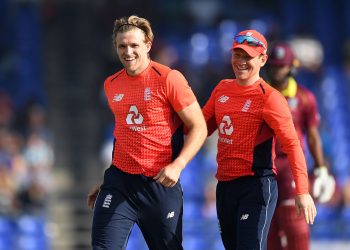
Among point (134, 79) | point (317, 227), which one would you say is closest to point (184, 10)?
point (317, 227)

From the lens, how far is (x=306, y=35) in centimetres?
1661

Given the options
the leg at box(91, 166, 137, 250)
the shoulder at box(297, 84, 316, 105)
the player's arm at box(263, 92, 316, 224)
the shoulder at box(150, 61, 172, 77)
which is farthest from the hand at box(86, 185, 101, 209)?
the shoulder at box(297, 84, 316, 105)

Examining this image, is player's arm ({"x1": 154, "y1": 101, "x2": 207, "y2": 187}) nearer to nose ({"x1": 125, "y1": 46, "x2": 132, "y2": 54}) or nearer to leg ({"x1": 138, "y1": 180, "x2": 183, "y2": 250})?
leg ({"x1": 138, "y1": 180, "x2": 183, "y2": 250})

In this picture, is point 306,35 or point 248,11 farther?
point 248,11

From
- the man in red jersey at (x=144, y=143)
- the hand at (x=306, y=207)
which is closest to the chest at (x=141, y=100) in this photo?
the man in red jersey at (x=144, y=143)

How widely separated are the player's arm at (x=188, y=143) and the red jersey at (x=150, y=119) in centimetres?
8

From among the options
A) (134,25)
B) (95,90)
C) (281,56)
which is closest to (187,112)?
(134,25)

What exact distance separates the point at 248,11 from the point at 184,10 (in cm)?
119

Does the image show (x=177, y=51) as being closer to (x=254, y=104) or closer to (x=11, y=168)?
(x=11, y=168)

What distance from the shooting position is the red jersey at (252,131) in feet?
22.2

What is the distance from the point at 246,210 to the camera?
6855 mm

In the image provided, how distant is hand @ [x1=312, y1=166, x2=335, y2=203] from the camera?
8.30 m

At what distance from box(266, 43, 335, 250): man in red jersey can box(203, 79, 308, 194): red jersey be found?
0.97m

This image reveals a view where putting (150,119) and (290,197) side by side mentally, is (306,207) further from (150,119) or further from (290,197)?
(290,197)
